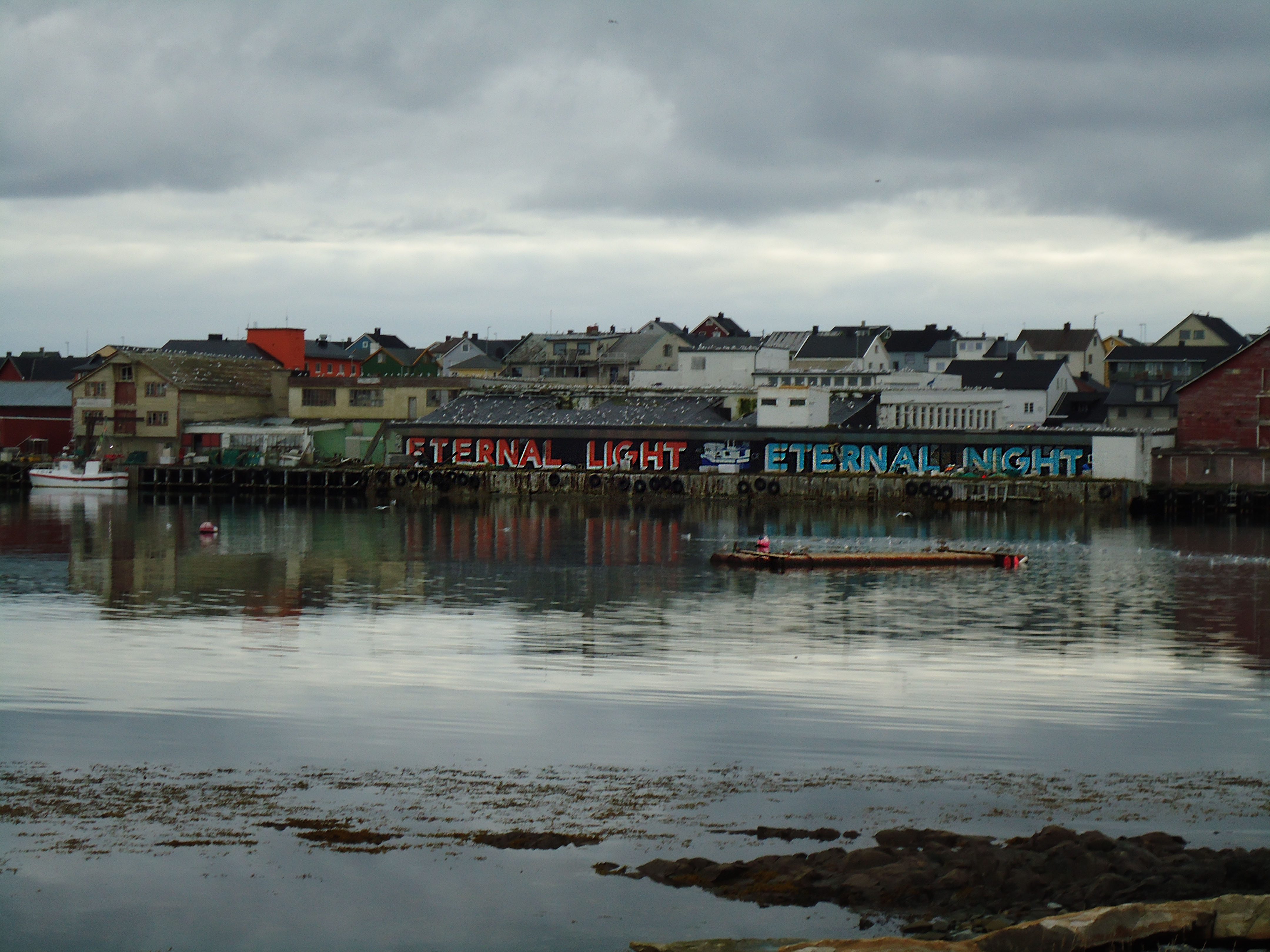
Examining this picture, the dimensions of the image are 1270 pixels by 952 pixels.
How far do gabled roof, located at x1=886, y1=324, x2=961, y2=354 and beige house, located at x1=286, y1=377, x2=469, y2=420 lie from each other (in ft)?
179

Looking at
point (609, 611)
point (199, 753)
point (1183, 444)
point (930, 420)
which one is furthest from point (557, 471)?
point (199, 753)

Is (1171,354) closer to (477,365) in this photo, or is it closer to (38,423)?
(477,365)

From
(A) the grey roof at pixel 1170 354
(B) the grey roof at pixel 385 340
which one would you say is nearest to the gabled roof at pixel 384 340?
(B) the grey roof at pixel 385 340

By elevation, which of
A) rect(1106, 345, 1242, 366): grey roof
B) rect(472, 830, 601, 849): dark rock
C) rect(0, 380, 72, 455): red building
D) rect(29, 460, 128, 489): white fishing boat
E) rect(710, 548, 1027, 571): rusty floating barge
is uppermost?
rect(1106, 345, 1242, 366): grey roof

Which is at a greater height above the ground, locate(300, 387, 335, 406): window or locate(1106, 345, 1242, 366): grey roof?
locate(1106, 345, 1242, 366): grey roof

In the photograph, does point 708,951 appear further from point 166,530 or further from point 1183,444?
point 1183,444

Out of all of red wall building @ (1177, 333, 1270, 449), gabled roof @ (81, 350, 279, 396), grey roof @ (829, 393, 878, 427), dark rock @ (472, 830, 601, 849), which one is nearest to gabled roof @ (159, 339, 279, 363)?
gabled roof @ (81, 350, 279, 396)

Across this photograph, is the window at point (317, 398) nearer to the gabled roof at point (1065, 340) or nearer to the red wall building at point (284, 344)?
the red wall building at point (284, 344)

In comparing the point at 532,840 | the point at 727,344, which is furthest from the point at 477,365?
the point at 532,840

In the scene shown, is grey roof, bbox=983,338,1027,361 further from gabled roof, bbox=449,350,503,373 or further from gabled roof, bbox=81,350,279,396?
gabled roof, bbox=81,350,279,396

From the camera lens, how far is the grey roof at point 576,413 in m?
88.8

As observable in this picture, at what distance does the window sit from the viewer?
317 ft

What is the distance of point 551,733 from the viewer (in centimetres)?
1984

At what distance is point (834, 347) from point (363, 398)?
47091 mm
